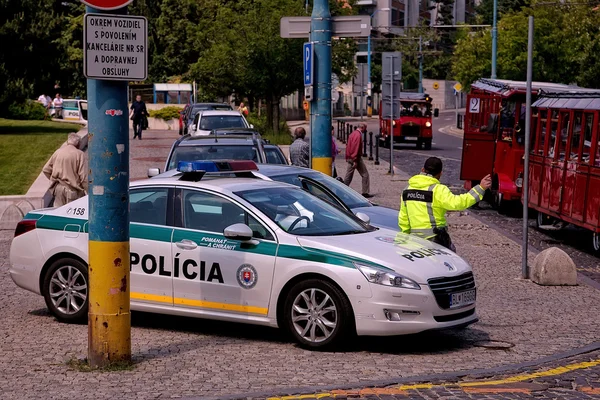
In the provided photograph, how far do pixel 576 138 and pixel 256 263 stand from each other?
10.2m

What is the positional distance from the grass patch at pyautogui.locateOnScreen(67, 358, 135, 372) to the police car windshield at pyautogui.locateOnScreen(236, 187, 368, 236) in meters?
2.00

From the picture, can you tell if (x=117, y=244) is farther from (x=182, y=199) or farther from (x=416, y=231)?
(x=416, y=231)

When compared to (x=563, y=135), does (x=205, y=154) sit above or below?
below

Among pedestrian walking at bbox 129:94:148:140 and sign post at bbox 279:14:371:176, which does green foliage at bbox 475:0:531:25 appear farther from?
sign post at bbox 279:14:371:176

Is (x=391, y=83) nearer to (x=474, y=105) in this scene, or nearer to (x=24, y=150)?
(x=474, y=105)

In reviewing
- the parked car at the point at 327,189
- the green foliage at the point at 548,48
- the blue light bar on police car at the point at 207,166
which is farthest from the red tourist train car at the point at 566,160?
the green foliage at the point at 548,48

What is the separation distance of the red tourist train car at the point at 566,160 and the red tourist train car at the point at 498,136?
1287mm

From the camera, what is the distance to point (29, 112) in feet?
189

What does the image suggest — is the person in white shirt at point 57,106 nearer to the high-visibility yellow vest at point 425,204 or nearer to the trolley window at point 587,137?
the trolley window at point 587,137

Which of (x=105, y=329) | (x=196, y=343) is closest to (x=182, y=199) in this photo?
(x=196, y=343)

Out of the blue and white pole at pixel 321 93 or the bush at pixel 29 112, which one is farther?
the bush at pixel 29 112

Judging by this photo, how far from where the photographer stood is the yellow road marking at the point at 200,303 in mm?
9828

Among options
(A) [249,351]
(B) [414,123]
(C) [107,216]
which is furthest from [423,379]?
(B) [414,123]

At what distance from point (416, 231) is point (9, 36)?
36026mm
